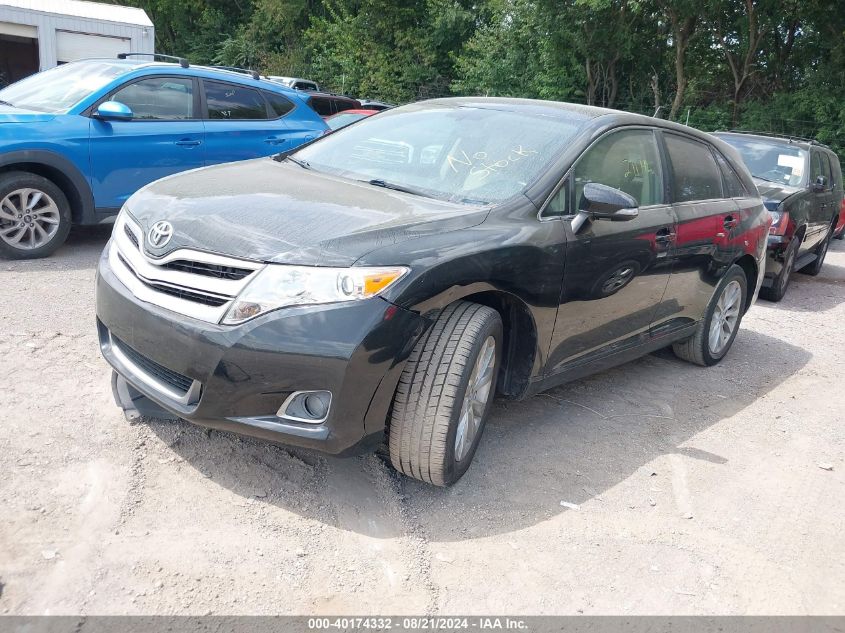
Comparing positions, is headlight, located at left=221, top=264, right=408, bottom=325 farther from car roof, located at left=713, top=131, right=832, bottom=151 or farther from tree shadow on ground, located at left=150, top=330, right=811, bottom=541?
car roof, located at left=713, top=131, right=832, bottom=151

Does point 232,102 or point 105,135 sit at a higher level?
point 232,102

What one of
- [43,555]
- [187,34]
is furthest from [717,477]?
[187,34]

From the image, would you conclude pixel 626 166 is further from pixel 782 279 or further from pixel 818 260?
pixel 818 260

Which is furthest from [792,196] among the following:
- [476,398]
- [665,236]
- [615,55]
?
[615,55]

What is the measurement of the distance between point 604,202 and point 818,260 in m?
8.09

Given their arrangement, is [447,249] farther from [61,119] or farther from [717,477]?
[61,119]

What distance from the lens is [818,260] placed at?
10.6m

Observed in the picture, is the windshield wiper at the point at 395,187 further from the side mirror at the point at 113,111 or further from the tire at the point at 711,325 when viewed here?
the side mirror at the point at 113,111

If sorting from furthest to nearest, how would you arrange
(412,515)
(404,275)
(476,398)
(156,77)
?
(156,77) < (476,398) < (412,515) < (404,275)

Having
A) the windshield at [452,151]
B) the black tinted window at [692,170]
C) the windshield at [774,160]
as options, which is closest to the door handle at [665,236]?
the black tinted window at [692,170]

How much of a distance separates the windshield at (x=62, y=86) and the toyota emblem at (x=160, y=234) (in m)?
4.04

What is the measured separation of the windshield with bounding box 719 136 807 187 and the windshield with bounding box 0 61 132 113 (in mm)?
6838

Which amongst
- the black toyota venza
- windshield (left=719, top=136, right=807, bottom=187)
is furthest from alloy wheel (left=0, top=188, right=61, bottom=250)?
windshield (left=719, top=136, right=807, bottom=187)

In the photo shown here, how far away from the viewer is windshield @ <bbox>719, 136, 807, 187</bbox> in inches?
364
